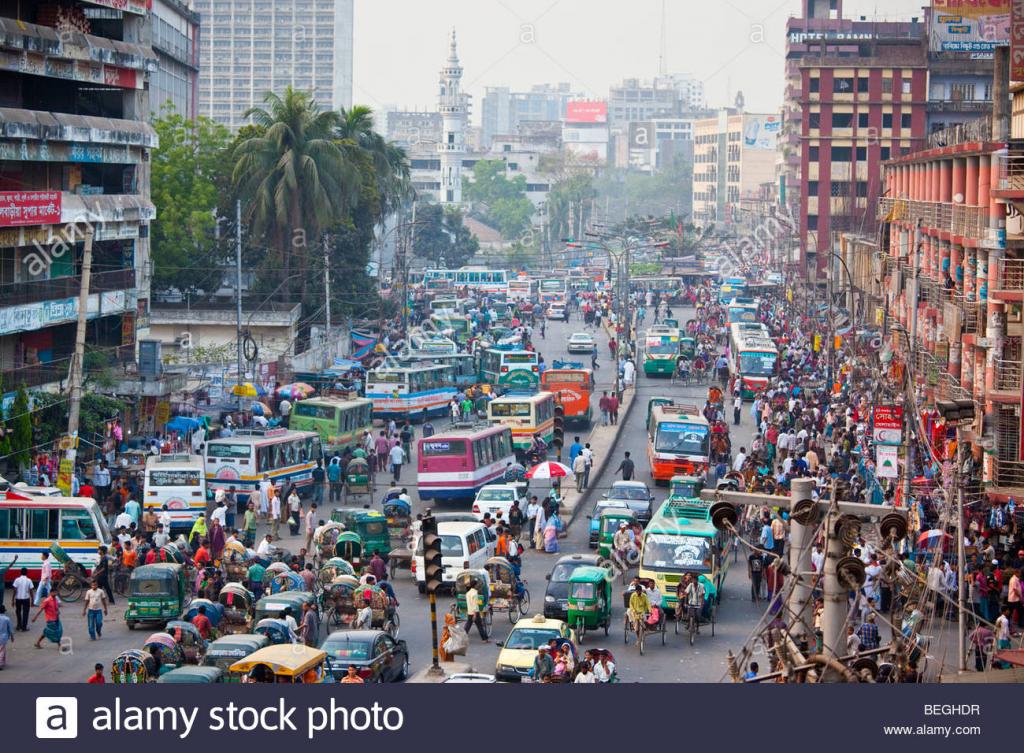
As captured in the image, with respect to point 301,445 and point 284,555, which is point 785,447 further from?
point 284,555

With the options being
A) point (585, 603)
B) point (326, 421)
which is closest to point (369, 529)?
point (585, 603)

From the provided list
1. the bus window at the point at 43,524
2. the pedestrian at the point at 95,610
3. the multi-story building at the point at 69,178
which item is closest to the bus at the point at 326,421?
the multi-story building at the point at 69,178

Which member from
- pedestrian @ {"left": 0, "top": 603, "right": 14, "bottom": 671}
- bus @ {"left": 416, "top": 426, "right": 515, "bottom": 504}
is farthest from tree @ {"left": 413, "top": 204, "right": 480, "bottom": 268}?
pedestrian @ {"left": 0, "top": 603, "right": 14, "bottom": 671}

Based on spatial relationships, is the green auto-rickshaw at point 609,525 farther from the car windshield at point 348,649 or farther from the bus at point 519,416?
the bus at point 519,416

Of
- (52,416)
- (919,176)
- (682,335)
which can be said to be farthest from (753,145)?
(52,416)

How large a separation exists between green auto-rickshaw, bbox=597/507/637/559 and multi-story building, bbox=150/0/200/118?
55.7 meters

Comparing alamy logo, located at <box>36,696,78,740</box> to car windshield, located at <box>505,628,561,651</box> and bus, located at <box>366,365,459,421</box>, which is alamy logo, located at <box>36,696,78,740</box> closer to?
car windshield, located at <box>505,628,561,651</box>

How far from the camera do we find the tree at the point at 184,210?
7444cm

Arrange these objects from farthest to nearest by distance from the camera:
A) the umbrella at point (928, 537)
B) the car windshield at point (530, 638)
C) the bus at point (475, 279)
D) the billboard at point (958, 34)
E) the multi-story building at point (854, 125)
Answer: the bus at point (475, 279)
the multi-story building at point (854, 125)
the billboard at point (958, 34)
the umbrella at point (928, 537)
the car windshield at point (530, 638)

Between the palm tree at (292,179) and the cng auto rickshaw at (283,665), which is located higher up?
the palm tree at (292,179)

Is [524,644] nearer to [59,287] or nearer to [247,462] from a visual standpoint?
[247,462]

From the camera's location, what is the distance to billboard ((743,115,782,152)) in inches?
7672

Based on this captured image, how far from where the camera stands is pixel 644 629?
28.8 meters

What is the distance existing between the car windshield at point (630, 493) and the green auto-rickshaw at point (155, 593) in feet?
43.1
